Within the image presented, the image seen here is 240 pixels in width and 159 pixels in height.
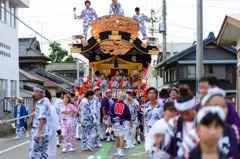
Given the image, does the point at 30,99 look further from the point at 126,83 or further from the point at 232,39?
the point at 232,39

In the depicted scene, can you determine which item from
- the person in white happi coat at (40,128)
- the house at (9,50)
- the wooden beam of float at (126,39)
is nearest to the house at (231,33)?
the wooden beam of float at (126,39)

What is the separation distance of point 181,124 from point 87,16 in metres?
14.2

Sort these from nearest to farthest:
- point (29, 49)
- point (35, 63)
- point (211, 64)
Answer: point (211, 64) < point (29, 49) < point (35, 63)

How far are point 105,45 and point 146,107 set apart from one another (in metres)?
8.76

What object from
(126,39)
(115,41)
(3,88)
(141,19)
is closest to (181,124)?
(126,39)

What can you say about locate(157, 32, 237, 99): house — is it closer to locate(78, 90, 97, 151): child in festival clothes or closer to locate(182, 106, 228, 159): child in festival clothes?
locate(78, 90, 97, 151): child in festival clothes

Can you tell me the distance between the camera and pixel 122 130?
35.0ft

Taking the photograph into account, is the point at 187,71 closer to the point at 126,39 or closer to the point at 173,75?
the point at 173,75

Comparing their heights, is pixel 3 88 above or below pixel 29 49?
below

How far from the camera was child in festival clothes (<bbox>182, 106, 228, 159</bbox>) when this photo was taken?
2.93m

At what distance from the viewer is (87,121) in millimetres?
11922

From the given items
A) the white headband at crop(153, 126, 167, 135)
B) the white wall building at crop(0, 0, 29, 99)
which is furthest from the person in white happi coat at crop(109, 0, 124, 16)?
the white headband at crop(153, 126, 167, 135)

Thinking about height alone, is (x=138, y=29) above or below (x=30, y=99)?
above

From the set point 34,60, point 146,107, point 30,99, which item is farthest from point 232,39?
point 34,60
